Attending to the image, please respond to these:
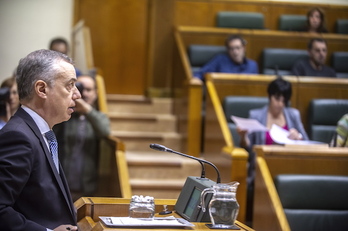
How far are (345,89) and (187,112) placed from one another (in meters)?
0.97

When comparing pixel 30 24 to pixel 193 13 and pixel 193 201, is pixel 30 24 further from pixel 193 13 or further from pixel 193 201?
pixel 193 201

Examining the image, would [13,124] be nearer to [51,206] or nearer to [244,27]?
[51,206]

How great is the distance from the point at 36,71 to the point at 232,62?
291 centimetres

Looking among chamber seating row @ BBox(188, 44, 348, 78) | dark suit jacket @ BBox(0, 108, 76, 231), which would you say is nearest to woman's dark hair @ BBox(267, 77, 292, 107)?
chamber seating row @ BBox(188, 44, 348, 78)

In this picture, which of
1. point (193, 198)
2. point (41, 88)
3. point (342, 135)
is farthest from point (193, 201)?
point (342, 135)

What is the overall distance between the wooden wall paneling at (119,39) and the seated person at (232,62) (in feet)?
4.10

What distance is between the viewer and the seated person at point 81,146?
11.3 feet

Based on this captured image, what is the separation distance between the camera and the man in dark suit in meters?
1.33

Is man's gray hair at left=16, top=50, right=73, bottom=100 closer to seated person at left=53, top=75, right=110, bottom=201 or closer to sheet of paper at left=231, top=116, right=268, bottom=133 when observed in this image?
sheet of paper at left=231, top=116, right=268, bottom=133

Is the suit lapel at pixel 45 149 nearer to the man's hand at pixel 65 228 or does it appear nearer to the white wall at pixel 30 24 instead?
the man's hand at pixel 65 228

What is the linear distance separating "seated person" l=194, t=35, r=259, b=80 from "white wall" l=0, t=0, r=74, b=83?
5.68 ft

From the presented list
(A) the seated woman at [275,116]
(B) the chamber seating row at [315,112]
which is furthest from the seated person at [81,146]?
(A) the seated woman at [275,116]

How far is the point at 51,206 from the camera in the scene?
1425 mm

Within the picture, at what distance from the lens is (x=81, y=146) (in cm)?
348
